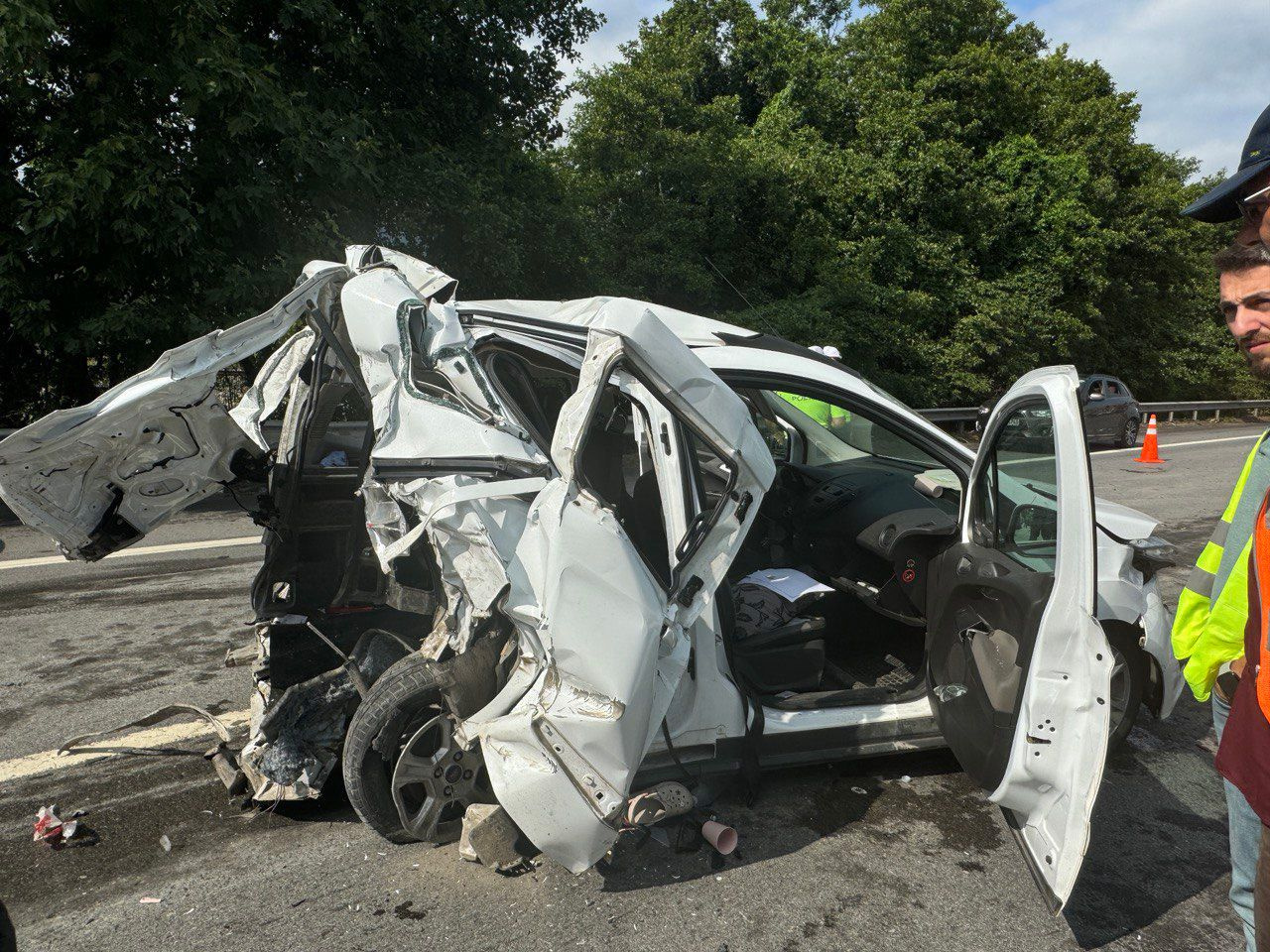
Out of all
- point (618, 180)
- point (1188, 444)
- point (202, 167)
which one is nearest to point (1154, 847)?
point (202, 167)

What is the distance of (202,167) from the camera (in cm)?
1018

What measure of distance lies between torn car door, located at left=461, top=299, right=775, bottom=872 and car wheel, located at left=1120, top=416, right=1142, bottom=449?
1897cm

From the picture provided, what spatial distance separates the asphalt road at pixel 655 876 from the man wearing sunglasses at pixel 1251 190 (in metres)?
2.05

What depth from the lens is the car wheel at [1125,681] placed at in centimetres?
352

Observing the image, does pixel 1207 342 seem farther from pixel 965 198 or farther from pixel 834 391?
pixel 834 391

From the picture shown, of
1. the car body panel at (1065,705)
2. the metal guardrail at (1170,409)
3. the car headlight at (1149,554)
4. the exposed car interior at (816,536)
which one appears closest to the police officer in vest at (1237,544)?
the car body panel at (1065,705)

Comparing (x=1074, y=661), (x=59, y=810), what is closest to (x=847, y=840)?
(x=1074, y=661)

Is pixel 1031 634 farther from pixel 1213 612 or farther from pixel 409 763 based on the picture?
pixel 409 763

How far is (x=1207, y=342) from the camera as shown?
28.6m

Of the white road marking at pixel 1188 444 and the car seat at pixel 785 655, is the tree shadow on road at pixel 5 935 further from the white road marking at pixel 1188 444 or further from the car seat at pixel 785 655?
the white road marking at pixel 1188 444

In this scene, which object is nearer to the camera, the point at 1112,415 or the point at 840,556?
the point at 840,556

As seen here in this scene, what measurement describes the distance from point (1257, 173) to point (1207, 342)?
3238 centimetres

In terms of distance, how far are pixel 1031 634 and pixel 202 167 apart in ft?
34.8

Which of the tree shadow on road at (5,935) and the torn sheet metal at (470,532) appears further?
the torn sheet metal at (470,532)
